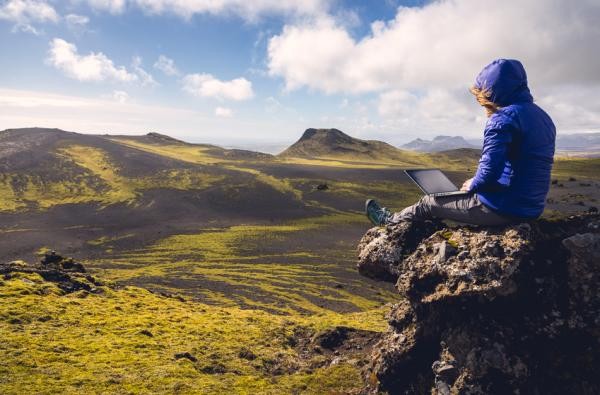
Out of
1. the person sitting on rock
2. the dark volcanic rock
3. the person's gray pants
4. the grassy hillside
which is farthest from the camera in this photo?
the grassy hillside

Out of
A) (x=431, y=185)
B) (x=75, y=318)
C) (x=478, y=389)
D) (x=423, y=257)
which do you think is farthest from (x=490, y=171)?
(x=75, y=318)

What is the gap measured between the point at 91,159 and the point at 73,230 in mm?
79776

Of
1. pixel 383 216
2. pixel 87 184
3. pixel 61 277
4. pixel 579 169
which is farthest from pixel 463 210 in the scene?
pixel 579 169

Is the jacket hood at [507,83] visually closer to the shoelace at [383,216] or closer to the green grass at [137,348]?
the shoelace at [383,216]

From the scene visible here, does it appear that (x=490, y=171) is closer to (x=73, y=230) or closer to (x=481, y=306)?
(x=481, y=306)

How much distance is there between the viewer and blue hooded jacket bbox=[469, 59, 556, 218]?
7973mm

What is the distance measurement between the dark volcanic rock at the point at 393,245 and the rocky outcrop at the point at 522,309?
67.7 inches

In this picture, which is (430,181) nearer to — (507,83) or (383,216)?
(383,216)

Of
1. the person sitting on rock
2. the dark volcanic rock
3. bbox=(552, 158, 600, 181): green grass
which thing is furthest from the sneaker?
bbox=(552, 158, 600, 181): green grass

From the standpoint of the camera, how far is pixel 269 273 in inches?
1668

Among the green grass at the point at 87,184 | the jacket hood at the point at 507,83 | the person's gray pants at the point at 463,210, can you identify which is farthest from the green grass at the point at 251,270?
the green grass at the point at 87,184

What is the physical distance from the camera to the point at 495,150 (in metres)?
7.92

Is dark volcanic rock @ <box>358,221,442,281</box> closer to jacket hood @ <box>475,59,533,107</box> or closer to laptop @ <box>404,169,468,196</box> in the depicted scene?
laptop @ <box>404,169,468,196</box>

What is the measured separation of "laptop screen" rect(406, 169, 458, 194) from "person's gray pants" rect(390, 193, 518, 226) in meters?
0.26
